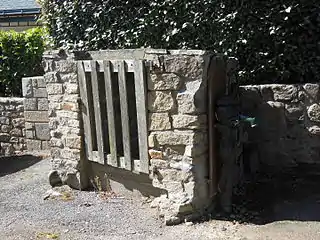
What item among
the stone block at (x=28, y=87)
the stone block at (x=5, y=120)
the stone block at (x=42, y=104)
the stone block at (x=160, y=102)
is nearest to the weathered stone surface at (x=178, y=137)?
the stone block at (x=160, y=102)

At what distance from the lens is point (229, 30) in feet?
17.1

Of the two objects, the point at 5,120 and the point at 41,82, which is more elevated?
the point at 41,82

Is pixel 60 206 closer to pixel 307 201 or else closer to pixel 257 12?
pixel 307 201

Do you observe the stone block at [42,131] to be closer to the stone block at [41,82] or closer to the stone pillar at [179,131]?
the stone block at [41,82]

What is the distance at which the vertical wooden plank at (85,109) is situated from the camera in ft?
14.9

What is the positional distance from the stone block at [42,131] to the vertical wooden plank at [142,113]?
306 cm

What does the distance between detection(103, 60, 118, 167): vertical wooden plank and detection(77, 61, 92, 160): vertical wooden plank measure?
320 millimetres

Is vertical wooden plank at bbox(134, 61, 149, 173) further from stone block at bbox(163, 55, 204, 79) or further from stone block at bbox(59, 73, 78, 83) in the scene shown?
stone block at bbox(59, 73, 78, 83)

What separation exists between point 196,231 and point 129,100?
146cm

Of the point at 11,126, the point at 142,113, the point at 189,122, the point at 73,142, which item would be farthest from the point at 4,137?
the point at 189,122

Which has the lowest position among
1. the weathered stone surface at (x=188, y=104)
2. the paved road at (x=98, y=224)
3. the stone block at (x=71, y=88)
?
the paved road at (x=98, y=224)

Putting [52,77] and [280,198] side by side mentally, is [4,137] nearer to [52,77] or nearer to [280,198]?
[52,77]

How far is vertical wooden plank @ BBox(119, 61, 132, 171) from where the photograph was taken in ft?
13.6

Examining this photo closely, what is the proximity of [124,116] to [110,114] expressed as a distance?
0.70 feet
